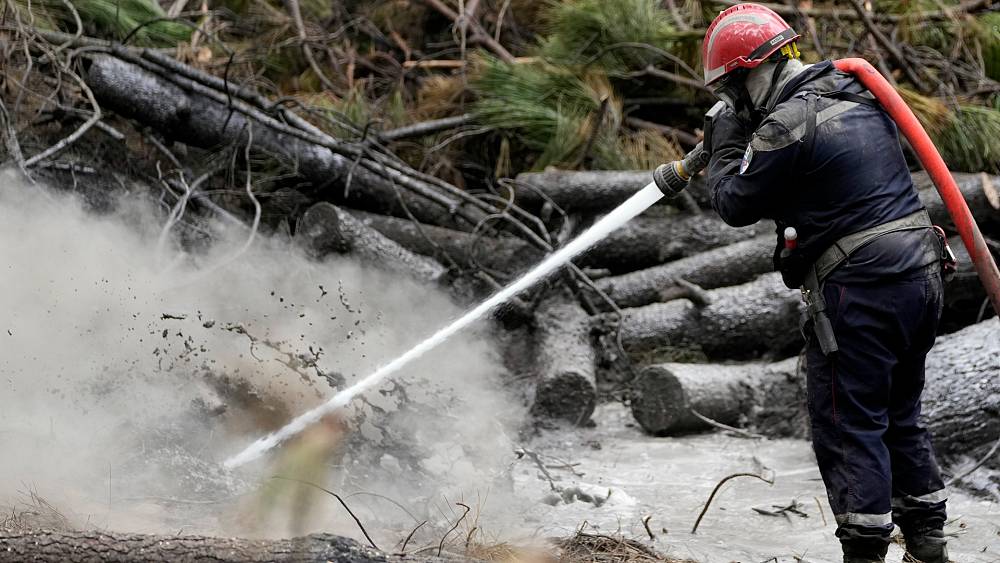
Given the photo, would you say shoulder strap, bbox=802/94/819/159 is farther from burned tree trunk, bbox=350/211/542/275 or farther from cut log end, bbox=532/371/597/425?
burned tree trunk, bbox=350/211/542/275

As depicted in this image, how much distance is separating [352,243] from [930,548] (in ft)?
12.0

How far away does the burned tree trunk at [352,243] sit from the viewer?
584cm

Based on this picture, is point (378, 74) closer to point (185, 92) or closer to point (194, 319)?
point (185, 92)

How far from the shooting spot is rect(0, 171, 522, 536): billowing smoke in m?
3.42

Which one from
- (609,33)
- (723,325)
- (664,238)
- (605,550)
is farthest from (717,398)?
(609,33)

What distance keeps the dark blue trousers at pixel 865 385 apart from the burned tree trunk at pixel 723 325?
8.08 feet

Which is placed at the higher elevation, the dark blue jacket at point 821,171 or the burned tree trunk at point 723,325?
the dark blue jacket at point 821,171

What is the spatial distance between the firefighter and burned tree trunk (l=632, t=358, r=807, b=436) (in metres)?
1.86

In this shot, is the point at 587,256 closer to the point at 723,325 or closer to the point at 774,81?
the point at 723,325

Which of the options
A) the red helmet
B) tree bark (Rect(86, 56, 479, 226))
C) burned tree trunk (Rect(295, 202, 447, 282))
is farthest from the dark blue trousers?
tree bark (Rect(86, 56, 479, 226))

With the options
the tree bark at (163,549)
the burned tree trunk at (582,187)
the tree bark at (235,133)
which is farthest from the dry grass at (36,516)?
the burned tree trunk at (582,187)

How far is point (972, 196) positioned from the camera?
578 centimetres

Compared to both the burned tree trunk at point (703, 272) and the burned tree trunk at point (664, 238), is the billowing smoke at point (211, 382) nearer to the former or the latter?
the burned tree trunk at point (703, 272)

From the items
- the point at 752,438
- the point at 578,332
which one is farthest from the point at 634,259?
the point at 752,438
